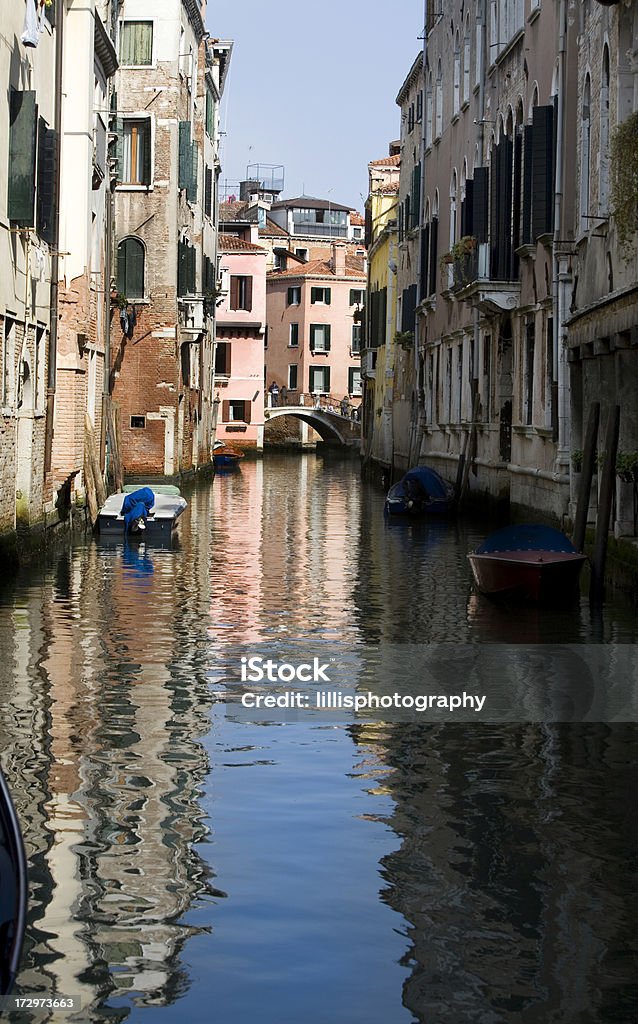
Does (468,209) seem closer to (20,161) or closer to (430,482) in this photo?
(430,482)

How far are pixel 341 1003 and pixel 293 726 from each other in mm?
4232

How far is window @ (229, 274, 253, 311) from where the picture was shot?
60125mm

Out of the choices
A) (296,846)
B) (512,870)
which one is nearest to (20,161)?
(296,846)

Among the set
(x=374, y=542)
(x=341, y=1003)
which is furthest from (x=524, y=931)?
(x=374, y=542)

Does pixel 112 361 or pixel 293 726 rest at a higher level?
pixel 112 361

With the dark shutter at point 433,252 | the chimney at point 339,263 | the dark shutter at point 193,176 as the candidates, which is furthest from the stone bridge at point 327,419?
the dark shutter at point 433,252

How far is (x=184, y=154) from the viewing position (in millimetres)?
34250

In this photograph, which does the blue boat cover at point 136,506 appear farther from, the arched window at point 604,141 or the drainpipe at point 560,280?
the arched window at point 604,141

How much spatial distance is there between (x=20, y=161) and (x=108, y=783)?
30.4ft

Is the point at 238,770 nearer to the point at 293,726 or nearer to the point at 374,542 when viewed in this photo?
the point at 293,726

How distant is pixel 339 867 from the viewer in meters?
6.21

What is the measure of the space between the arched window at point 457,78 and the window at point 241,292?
91.5ft

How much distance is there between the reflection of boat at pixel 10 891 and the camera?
406cm

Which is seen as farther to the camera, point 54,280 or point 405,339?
point 405,339
